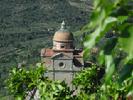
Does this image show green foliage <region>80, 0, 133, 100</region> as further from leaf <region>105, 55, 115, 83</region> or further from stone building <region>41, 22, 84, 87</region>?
stone building <region>41, 22, 84, 87</region>

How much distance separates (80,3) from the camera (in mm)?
167875

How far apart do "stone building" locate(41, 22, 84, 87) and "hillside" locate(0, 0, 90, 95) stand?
43727mm

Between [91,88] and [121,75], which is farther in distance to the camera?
[91,88]

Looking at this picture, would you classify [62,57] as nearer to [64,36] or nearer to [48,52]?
Result: [48,52]

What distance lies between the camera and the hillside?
4306 inches

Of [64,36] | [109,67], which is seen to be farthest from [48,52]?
[109,67]

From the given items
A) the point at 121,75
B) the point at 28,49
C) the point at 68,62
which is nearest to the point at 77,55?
the point at 68,62

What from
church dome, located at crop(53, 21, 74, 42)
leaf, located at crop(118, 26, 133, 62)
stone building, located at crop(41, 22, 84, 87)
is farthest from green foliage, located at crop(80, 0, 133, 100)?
stone building, located at crop(41, 22, 84, 87)

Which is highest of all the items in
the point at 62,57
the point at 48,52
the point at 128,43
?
the point at 128,43

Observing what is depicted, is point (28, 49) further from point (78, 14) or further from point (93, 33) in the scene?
point (93, 33)

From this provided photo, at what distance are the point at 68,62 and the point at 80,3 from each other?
11898 centimetres

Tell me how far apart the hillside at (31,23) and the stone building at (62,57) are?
143 ft

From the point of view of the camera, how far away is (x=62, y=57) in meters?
49.9

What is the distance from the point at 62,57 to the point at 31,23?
298ft
